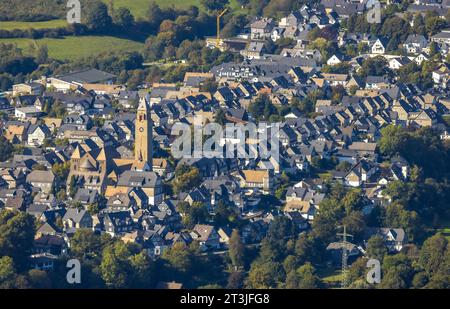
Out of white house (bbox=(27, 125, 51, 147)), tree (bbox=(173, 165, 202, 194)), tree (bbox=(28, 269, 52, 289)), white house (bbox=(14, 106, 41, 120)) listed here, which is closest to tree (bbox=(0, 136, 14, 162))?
white house (bbox=(27, 125, 51, 147))

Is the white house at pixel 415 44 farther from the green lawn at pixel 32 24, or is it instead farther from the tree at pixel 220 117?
the green lawn at pixel 32 24

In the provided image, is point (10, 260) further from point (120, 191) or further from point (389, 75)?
point (389, 75)

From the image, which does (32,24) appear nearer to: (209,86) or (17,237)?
(209,86)

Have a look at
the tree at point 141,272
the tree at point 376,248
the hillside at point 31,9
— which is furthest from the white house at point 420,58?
the tree at point 141,272

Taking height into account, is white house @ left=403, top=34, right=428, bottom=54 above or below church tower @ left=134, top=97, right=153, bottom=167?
above

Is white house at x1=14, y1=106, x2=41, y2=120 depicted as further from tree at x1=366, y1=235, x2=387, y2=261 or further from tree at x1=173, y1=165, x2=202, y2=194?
tree at x1=366, y1=235, x2=387, y2=261

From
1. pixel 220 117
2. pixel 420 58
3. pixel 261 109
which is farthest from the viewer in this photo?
pixel 420 58

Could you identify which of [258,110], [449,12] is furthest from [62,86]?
[449,12]

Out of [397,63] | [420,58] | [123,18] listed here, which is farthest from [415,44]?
[123,18]
